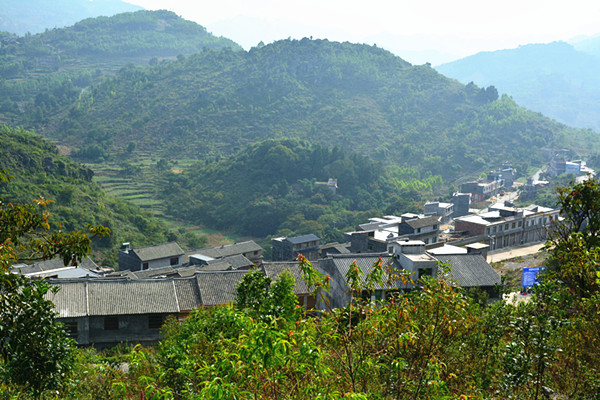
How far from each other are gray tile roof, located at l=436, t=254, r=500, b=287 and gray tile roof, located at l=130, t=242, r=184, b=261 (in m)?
20.8

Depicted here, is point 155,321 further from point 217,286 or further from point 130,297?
point 217,286

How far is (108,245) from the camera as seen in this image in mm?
46562

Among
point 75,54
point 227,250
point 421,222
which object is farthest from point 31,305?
point 75,54

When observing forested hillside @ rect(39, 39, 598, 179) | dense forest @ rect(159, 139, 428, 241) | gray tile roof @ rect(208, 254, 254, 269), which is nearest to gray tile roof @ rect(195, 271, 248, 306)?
gray tile roof @ rect(208, 254, 254, 269)

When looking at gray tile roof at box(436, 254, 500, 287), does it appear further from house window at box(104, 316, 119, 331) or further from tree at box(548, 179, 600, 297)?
house window at box(104, 316, 119, 331)

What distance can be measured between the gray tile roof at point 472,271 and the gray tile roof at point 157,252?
2075cm

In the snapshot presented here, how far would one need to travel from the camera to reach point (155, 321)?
923 inches

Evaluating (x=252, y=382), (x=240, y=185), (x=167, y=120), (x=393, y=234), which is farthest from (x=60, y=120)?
(x=252, y=382)

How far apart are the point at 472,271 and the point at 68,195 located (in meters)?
37.7

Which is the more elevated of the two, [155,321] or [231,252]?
[155,321]

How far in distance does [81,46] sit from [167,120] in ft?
233

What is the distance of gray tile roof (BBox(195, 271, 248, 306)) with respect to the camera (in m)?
Result: 25.0

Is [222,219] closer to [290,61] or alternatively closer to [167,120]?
[167,120]

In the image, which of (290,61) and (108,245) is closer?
(108,245)
